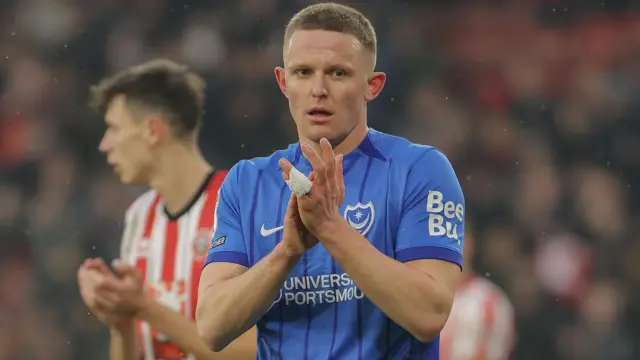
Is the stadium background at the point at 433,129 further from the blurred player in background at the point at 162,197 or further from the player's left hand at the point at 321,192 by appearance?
the player's left hand at the point at 321,192

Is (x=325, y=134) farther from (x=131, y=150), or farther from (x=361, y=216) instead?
(x=131, y=150)

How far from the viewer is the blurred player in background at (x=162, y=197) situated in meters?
4.39

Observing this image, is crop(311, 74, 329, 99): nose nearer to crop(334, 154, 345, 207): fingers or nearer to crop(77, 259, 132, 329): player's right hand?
crop(334, 154, 345, 207): fingers

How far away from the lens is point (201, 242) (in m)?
4.59

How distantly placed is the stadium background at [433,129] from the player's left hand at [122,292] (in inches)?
153

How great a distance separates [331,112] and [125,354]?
1958mm

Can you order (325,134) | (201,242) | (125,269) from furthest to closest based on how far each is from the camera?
(201,242) < (125,269) < (325,134)

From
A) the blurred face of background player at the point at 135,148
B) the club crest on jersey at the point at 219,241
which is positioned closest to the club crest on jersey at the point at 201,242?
the blurred face of background player at the point at 135,148

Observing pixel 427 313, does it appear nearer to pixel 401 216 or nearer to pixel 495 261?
pixel 401 216

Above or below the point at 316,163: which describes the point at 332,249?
below

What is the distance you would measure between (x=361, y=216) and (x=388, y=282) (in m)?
0.30

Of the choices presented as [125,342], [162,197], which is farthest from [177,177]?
[125,342]

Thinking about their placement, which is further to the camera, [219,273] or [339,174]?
[219,273]

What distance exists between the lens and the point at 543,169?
8.80 metres
